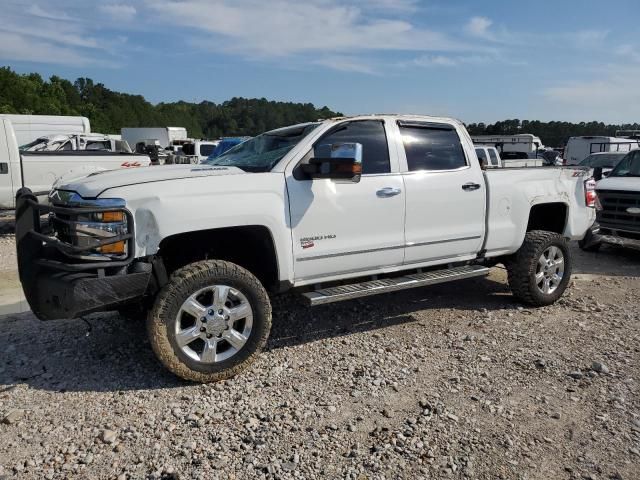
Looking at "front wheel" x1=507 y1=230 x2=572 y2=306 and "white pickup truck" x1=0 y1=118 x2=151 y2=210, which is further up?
"white pickup truck" x1=0 y1=118 x2=151 y2=210

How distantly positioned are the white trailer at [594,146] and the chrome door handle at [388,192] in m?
20.7

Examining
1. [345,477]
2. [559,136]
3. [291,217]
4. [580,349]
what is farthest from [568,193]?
[559,136]

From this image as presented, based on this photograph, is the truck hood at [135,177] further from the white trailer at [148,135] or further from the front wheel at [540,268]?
the white trailer at [148,135]

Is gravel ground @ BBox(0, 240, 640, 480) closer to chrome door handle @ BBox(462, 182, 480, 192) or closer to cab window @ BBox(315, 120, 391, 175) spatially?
chrome door handle @ BBox(462, 182, 480, 192)

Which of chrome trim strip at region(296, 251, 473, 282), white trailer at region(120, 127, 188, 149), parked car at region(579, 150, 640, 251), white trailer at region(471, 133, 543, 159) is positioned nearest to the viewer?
chrome trim strip at region(296, 251, 473, 282)

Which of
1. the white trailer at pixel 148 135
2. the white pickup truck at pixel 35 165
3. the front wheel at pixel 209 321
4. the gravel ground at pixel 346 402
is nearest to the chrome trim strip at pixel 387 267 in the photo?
the front wheel at pixel 209 321

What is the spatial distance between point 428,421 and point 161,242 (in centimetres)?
222

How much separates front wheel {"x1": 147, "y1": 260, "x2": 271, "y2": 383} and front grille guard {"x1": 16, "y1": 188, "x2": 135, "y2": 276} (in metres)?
0.42

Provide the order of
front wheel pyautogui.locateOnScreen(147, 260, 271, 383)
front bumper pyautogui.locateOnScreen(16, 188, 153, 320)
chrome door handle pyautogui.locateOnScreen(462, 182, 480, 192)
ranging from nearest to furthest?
front bumper pyautogui.locateOnScreen(16, 188, 153, 320) → front wheel pyautogui.locateOnScreen(147, 260, 271, 383) → chrome door handle pyautogui.locateOnScreen(462, 182, 480, 192)

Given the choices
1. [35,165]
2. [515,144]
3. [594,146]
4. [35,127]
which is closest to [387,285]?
[35,165]

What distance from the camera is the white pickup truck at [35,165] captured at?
32.1 ft

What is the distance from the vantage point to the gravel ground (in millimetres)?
2928

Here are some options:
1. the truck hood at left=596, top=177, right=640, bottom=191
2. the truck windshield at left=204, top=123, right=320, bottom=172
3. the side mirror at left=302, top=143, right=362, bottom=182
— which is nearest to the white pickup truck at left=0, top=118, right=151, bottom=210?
the truck windshield at left=204, top=123, right=320, bottom=172

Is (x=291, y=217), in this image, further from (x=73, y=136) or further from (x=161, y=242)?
(x=73, y=136)
